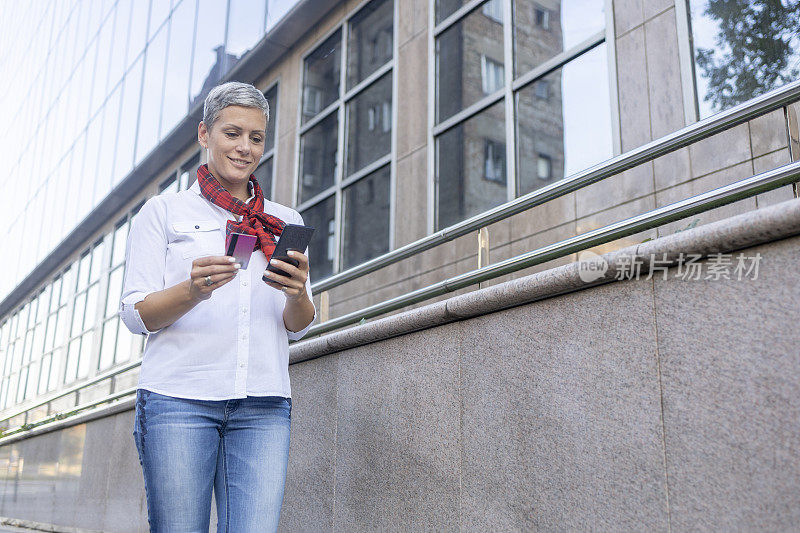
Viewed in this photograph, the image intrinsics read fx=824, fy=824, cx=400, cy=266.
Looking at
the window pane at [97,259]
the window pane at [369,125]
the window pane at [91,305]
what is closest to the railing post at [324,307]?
the window pane at [369,125]

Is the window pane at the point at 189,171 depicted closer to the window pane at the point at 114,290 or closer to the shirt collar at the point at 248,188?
the window pane at the point at 114,290

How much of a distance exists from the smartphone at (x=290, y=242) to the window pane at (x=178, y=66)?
47.7 feet

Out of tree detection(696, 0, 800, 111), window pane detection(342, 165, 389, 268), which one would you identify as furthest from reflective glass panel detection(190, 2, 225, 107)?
tree detection(696, 0, 800, 111)

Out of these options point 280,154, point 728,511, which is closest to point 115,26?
point 280,154

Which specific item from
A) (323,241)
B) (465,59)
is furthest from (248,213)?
(323,241)

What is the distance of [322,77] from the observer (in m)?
12.8

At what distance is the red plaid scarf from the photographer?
2.95 m

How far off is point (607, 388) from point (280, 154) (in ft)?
35.1

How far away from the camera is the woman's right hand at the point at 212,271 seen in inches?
101

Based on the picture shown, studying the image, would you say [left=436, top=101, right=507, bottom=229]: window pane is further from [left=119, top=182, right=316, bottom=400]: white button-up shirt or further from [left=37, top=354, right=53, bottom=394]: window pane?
[left=37, top=354, right=53, bottom=394]: window pane

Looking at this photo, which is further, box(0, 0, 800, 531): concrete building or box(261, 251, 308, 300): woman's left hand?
box(0, 0, 800, 531): concrete building

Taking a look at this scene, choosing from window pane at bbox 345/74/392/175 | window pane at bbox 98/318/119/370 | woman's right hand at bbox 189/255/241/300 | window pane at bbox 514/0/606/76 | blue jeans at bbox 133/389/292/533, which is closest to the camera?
woman's right hand at bbox 189/255/241/300

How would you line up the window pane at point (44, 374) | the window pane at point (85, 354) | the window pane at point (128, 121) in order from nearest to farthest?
1. the window pane at point (128, 121)
2. the window pane at point (85, 354)
3. the window pane at point (44, 374)

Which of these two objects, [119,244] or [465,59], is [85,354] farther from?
[465,59]
